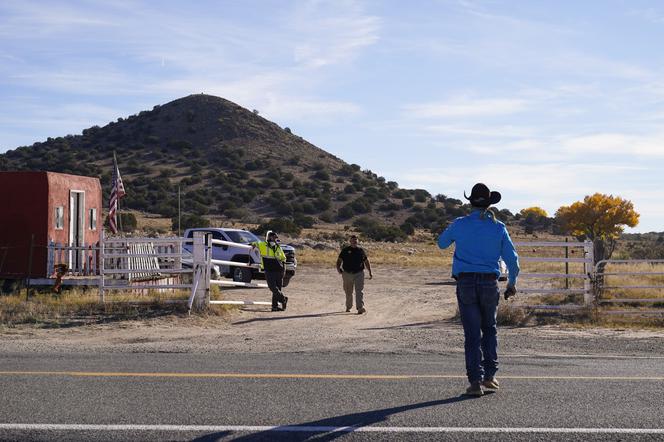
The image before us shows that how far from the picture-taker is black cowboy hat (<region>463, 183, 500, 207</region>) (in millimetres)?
8250

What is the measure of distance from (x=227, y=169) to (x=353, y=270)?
6636 cm

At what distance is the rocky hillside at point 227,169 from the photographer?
73.1 meters

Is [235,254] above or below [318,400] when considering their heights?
above

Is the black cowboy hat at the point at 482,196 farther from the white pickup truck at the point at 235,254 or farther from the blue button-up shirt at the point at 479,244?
the white pickup truck at the point at 235,254

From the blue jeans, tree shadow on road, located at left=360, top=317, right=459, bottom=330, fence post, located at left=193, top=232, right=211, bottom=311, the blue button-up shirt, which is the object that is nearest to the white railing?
fence post, located at left=193, top=232, right=211, bottom=311

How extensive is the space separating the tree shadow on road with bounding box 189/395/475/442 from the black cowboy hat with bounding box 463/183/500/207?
2118 millimetres

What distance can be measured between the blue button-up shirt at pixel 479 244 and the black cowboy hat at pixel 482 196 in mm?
105

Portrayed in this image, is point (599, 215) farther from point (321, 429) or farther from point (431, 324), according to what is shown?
point (321, 429)

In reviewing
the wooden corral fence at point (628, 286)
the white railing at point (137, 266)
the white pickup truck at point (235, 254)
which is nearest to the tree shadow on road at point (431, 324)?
the wooden corral fence at point (628, 286)

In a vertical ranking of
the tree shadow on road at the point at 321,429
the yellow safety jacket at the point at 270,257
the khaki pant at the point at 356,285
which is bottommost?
the tree shadow on road at the point at 321,429

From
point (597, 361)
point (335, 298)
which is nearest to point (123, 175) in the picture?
point (335, 298)

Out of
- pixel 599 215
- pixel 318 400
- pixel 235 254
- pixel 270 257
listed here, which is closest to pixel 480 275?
pixel 318 400

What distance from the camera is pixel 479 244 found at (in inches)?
322

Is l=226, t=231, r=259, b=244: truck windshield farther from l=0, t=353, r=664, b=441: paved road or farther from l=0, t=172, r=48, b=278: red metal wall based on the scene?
l=0, t=353, r=664, b=441: paved road
